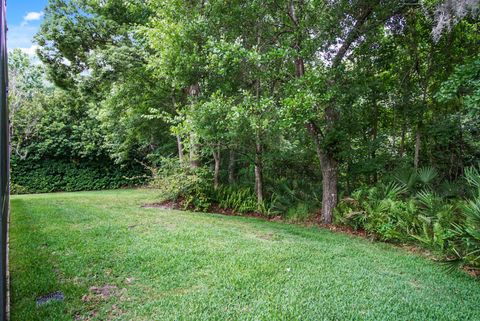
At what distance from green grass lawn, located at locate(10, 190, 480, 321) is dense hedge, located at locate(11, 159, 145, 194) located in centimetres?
951

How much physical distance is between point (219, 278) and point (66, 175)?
1477cm

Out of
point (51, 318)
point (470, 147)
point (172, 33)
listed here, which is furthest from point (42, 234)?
point (470, 147)

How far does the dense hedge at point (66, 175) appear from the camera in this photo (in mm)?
14000

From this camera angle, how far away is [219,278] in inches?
133

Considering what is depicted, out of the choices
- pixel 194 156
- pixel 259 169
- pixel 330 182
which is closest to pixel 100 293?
pixel 330 182

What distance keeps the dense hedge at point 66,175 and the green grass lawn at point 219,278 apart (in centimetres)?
951

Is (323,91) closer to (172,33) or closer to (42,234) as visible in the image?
(172,33)

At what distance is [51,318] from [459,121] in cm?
873

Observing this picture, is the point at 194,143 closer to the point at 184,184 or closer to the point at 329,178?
the point at 184,184

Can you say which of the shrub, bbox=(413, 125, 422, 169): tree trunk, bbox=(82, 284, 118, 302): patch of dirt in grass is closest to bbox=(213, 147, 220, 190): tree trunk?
the shrub

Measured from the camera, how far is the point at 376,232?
5.99 meters

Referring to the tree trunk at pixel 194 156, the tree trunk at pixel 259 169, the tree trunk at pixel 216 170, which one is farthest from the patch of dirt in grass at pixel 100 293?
the tree trunk at pixel 216 170

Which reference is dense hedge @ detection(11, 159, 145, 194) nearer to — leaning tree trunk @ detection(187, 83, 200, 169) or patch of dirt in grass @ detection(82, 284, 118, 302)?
leaning tree trunk @ detection(187, 83, 200, 169)

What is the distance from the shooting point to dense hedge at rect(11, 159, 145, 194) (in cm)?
1400
